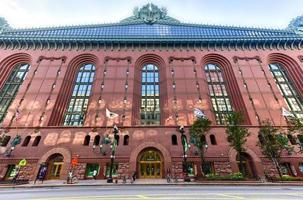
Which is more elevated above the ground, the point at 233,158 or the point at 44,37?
the point at 44,37

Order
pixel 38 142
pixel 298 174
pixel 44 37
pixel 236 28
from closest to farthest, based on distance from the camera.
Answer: pixel 298 174, pixel 38 142, pixel 44 37, pixel 236 28

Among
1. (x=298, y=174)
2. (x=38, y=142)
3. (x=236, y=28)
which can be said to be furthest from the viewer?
(x=236, y=28)

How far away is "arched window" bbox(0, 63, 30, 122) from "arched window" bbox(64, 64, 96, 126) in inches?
443

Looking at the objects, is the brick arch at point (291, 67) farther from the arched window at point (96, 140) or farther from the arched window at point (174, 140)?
the arched window at point (96, 140)

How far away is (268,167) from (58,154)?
3009 centimetres

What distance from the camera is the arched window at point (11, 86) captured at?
36388 millimetres

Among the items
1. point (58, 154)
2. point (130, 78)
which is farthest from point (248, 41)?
point (58, 154)

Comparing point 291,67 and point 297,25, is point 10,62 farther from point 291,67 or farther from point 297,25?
point 297,25

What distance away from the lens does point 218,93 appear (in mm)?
39188

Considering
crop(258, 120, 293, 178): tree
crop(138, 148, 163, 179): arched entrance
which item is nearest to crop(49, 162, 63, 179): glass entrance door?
crop(138, 148, 163, 179): arched entrance

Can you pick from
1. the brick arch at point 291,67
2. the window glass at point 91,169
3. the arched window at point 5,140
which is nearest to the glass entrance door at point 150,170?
the window glass at point 91,169

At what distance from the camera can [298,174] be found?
2673 cm

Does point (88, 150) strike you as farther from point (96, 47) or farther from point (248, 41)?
point (248, 41)

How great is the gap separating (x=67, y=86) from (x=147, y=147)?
21182mm
